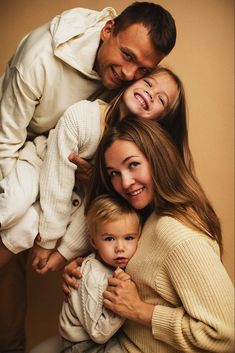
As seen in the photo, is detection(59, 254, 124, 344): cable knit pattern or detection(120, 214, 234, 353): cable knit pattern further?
detection(59, 254, 124, 344): cable knit pattern

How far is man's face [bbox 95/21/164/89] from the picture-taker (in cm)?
113

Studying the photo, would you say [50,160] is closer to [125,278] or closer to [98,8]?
[125,278]

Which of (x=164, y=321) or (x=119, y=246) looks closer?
(x=164, y=321)

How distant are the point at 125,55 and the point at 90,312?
2.15 ft

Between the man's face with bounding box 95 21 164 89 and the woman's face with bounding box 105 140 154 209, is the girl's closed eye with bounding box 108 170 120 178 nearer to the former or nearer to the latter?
the woman's face with bounding box 105 140 154 209

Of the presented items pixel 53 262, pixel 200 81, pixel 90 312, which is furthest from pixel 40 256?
pixel 200 81

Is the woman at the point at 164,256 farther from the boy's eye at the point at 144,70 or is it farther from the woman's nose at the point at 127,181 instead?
the boy's eye at the point at 144,70

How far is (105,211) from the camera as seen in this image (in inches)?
43.1

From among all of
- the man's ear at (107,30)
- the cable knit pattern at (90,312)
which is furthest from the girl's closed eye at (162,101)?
the cable knit pattern at (90,312)

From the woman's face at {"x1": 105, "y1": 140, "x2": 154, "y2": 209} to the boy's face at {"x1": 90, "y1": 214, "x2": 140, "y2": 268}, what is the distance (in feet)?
0.17

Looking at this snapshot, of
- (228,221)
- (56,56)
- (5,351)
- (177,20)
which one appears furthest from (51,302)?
(177,20)

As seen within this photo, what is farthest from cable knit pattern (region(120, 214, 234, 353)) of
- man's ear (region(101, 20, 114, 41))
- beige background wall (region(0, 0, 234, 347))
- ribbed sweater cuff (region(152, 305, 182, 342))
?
beige background wall (region(0, 0, 234, 347))

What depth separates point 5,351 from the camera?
4.92 ft

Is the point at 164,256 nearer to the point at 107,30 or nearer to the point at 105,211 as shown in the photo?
the point at 105,211
